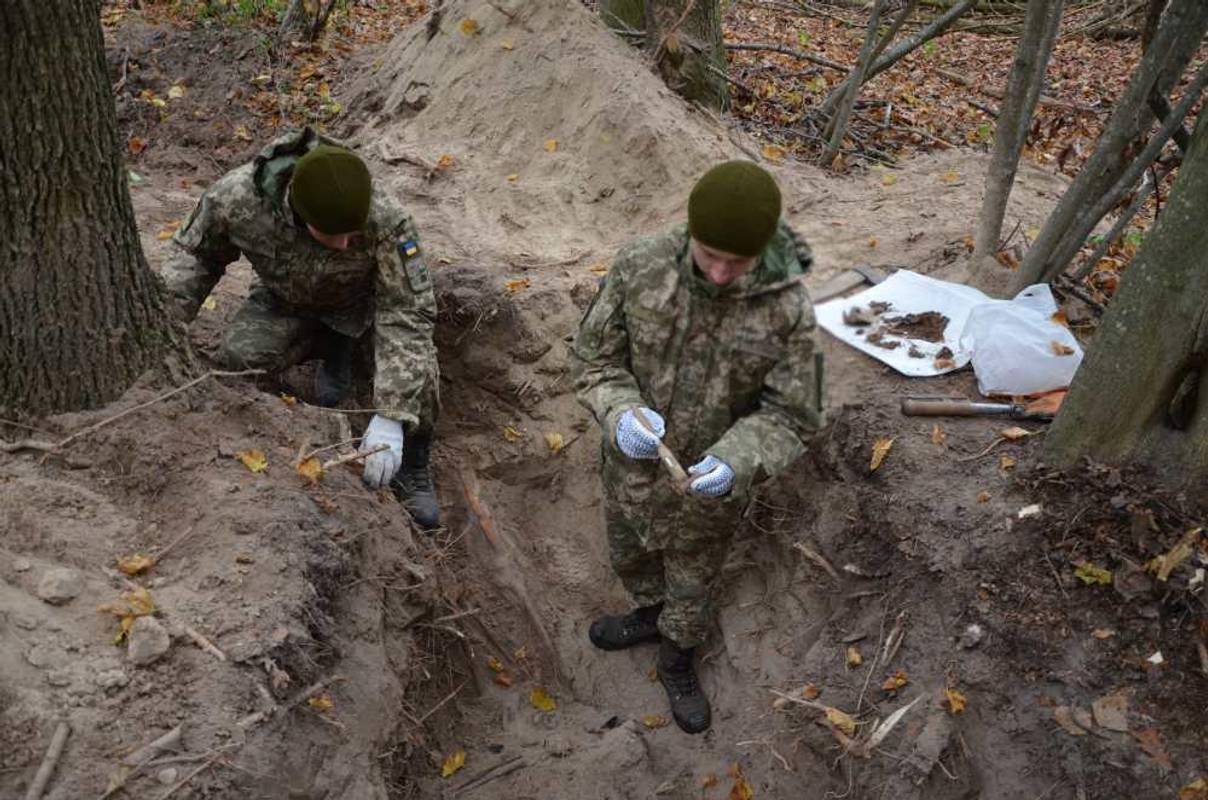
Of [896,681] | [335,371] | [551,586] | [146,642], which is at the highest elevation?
[146,642]

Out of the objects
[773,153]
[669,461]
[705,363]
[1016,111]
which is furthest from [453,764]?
[773,153]

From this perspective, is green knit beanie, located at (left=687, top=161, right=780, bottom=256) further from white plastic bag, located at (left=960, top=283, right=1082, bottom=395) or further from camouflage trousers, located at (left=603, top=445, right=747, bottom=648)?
white plastic bag, located at (left=960, top=283, right=1082, bottom=395)

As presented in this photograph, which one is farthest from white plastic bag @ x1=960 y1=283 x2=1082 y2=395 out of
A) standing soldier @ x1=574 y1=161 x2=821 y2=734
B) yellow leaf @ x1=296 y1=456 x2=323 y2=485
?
yellow leaf @ x1=296 y1=456 x2=323 y2=485

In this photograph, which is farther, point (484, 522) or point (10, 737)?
point (484, 522)

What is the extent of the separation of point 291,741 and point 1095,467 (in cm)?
269

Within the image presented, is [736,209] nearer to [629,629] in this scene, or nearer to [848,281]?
[629,629]

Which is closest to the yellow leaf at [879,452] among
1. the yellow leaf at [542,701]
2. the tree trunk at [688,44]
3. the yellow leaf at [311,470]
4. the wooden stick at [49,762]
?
the yellow leaf at [542,701]

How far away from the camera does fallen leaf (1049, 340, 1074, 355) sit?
153 inches

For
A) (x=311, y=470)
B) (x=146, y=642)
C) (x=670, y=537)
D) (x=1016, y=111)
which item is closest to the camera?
(x=146, y=642)

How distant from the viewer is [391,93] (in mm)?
6418

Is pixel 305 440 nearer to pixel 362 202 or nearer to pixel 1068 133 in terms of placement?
pixel 362 202

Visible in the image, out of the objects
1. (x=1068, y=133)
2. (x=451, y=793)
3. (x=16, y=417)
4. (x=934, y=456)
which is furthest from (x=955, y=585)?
(x=1068, y=133)

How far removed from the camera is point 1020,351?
3.87 m

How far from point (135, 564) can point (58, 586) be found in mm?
214
